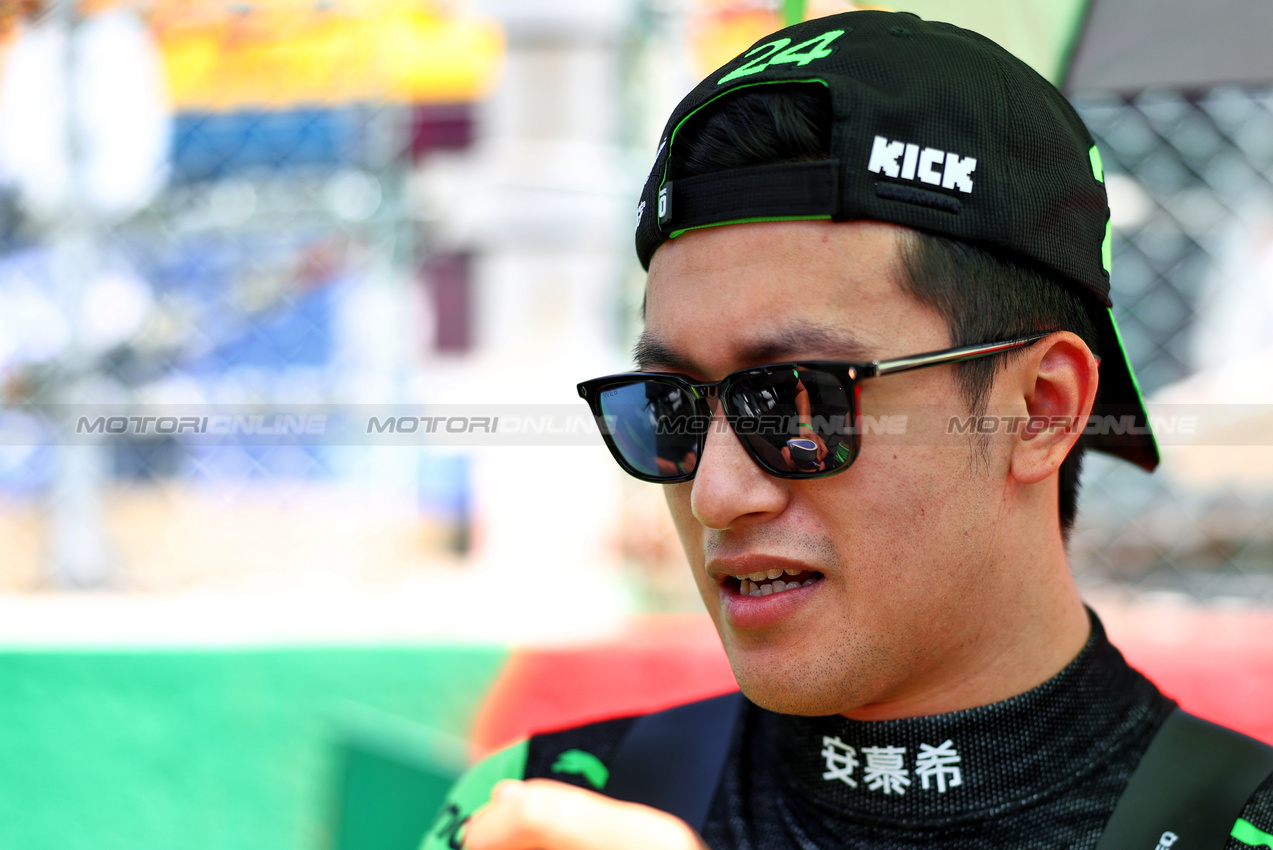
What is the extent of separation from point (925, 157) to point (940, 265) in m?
0.12

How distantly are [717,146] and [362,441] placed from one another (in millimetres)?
1982

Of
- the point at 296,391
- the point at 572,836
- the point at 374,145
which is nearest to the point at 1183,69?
the point at 572,836

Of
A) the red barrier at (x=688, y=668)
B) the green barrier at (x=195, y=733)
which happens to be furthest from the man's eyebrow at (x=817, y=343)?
the green barrier at (x=195, y=733)

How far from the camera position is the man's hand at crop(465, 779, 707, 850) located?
1.14 metres

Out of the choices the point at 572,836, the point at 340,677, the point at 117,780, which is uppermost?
the point at 572,836

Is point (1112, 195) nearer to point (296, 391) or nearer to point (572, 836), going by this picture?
point (572, 836)

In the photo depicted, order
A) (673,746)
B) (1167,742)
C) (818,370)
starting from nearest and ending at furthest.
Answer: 1. (818,370)
2. (1167,742)
3. (673,746)

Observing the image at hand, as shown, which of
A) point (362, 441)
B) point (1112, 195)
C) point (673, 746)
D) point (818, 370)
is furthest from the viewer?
point (362, 441)

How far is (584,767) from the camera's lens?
1404 mm

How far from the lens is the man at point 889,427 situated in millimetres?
1025

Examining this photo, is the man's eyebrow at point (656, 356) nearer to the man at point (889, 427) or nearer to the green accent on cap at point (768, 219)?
the man at point (889, 427)

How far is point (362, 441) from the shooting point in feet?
9.37
